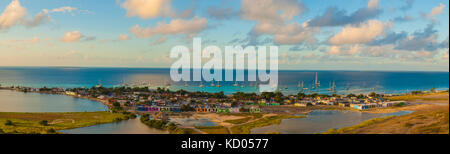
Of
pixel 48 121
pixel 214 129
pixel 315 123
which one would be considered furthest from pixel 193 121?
pixel 48 121

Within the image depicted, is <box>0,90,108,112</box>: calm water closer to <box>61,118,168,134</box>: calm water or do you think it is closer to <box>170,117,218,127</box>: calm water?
<box>61,118,168,134</box>: calm water

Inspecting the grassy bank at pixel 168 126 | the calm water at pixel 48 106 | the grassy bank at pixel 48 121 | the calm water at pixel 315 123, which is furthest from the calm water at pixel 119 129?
the calm water at pixel 48 106

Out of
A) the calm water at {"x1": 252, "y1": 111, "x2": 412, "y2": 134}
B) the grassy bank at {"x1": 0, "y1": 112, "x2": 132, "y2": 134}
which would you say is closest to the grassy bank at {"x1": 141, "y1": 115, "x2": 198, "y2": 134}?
the grassy bank at {"x1": 0, "y1": 112, "x2": 132, "y2": 134}

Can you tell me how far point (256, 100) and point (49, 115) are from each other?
2292 cm

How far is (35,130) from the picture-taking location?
16.9 m

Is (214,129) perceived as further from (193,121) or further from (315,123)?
(315,123)

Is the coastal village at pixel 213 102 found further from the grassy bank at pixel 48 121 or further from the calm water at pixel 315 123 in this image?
the calm water at pixel 315 123

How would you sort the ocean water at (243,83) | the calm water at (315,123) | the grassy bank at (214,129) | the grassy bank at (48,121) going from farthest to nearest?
the ocean water at (243,83) → the calm water at (315,123) → the grassy bank at (214,129) → the grassy bank at (48,121)

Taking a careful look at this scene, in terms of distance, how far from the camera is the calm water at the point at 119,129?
704 inches

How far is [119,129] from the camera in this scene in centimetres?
1877

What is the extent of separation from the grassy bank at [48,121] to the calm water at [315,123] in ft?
43.1
